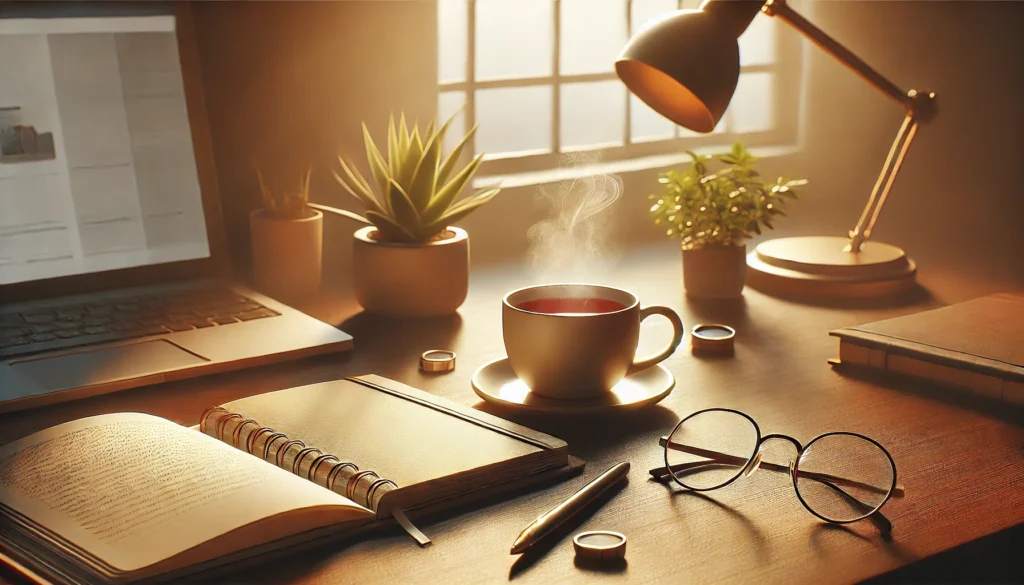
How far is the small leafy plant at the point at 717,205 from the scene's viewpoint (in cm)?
143

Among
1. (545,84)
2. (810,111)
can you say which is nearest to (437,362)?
(545,84)

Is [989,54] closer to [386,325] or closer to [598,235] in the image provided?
[598,235]

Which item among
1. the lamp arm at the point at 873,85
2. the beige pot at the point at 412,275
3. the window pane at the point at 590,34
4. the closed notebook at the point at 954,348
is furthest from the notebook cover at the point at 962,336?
the window pane at the point at 590,34

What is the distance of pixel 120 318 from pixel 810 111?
1656 millimetres

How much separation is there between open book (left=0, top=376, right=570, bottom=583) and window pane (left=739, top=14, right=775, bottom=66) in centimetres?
167

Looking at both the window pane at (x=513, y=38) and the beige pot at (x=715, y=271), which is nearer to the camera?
the beige pot at (x=715, y=271)

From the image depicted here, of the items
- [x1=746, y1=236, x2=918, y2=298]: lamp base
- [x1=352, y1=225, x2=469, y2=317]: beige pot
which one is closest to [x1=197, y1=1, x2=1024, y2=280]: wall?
[x1=746, y1=236, x2=918, y2=298]: lamp base

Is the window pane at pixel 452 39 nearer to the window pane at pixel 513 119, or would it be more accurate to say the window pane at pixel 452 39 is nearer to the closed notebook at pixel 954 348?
the window pane at pixel 513 119

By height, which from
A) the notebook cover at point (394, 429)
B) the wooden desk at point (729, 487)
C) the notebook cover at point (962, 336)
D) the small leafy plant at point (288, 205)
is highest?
the small leafy plant at point (288, 205)

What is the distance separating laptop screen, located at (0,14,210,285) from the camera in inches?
50.2

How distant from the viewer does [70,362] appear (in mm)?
1091

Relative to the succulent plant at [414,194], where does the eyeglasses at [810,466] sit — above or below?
below

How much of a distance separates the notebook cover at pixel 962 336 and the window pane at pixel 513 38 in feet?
3.46

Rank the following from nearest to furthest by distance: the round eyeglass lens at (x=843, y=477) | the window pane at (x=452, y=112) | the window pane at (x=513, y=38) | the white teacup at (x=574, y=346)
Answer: the round eyeglass lens at (x=843, y=477)
the white teacup at (x=574, y=346)
the window pane at (x=452, y=112)
the window pane at (x=513, y=38)
